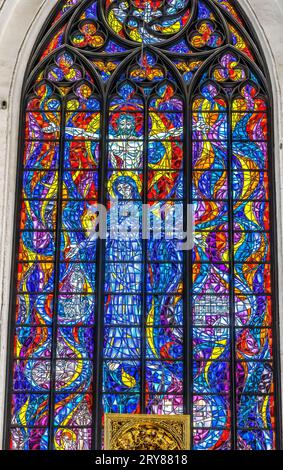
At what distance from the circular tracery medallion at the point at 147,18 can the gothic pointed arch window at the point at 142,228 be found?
0.02m

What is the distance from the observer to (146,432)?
52.8ft

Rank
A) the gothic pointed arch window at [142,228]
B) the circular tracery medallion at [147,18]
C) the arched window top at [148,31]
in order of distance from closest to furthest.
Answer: the gothic pointed arch window at [142,228]
the arched window top at [148,31]
the circular tracery medallion at [147,18]

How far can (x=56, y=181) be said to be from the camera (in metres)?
17.8

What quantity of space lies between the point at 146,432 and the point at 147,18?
566 cm

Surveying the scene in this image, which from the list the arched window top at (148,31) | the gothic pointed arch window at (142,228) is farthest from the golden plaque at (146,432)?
the arched window top at (148,31)

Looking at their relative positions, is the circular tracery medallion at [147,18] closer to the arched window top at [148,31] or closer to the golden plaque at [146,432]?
the arched window top at [148,31]

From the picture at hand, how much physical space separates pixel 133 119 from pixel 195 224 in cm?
165

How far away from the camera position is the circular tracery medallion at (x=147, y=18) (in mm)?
18484

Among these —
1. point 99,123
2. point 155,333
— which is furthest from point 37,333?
point 99,123

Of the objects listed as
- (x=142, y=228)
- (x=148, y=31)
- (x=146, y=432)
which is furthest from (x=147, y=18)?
(x=146, y=432)

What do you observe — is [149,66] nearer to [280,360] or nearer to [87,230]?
[87,230]

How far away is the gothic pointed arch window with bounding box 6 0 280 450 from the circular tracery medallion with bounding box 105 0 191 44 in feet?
0.06

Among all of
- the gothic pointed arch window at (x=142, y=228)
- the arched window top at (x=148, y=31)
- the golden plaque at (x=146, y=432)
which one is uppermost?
the arched window top at (x=148, y=31)

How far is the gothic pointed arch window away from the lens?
16891 mm
